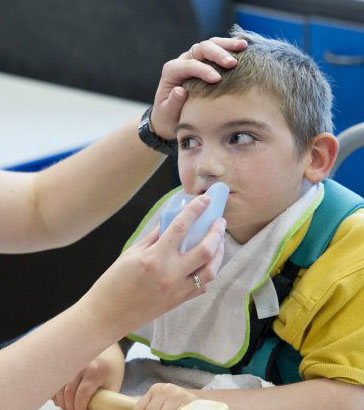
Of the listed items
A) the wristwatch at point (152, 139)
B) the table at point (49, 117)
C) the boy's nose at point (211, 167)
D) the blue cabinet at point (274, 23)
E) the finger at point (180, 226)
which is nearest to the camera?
the finger at point (180, 226)

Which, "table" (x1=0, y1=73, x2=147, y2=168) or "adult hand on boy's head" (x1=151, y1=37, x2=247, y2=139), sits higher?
"table" (x1=0, y1=73, x2=147, y2=168)

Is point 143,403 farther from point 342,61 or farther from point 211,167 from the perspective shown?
point 342,61

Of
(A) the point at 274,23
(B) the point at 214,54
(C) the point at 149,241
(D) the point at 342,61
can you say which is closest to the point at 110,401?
(C) the point at 149,241

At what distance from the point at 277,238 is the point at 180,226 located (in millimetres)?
221

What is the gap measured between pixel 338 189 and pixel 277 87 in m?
0.15

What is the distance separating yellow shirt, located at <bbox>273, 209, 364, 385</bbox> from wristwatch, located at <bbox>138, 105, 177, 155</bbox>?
0.30 metres

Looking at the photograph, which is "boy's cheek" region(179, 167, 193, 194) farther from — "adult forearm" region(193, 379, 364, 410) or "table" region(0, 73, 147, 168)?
"table" region(0, 73, 147, 168)

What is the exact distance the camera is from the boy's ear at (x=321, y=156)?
1126mm

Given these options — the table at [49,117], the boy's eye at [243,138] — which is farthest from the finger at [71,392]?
the table at [49,117]

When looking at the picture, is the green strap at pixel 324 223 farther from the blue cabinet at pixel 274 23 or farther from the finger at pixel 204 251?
the blue cabinet at pixel 274 23

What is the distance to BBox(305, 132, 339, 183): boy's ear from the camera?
3.69 feet

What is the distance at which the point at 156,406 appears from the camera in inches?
39.0

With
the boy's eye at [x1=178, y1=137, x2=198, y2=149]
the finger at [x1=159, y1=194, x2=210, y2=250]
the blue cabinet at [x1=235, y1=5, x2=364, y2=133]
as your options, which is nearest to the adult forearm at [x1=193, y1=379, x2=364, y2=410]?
the finger at [x1=159, y1=194, x2=210, y2=250]

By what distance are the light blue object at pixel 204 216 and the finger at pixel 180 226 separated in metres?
0.01
